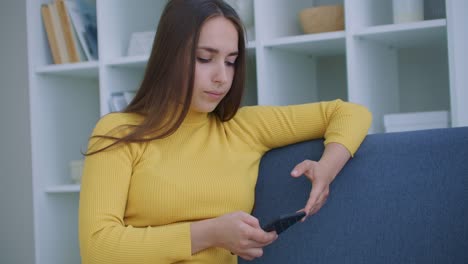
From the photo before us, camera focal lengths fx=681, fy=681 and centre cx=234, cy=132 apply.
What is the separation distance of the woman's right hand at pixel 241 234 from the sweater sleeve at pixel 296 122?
359 millimetres

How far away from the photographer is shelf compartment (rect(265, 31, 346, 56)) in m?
2.11

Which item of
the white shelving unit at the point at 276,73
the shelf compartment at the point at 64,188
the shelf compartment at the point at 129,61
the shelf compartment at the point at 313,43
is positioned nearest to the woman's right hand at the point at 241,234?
the white shelving unit at the point at 276,73

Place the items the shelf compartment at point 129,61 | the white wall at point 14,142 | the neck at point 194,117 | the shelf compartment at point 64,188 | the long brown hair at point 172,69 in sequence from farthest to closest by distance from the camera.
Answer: the white wall at point 14,142 → the shelf compartment at point 64,188 → the shelf compartment at point 129,61 → the neck at point 194,117 → the long brown hair at point 172,69

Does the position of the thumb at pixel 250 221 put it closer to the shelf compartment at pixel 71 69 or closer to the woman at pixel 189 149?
the woman at pixel 189 149

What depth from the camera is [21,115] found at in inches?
129

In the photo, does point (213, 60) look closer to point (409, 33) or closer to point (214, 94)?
point (214, 94)

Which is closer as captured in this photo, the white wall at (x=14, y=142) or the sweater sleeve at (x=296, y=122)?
the sweater sleeve at (x=296, y=122)

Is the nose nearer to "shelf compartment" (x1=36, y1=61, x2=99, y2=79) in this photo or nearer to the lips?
the lips

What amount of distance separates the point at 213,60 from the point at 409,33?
2.48ft

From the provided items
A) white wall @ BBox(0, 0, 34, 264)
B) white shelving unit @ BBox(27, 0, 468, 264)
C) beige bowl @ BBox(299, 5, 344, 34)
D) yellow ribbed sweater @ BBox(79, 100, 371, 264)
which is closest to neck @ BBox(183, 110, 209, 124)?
A: yellow ribbed sweater @ BBox(79, 100, 371, 264)

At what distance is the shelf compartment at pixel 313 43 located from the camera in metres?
2.11

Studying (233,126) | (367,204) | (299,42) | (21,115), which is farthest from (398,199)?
(21,115)

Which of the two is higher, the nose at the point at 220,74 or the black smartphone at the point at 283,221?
the nose at the point at 220,74

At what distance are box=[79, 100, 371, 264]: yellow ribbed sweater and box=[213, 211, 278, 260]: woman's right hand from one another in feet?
0.28
